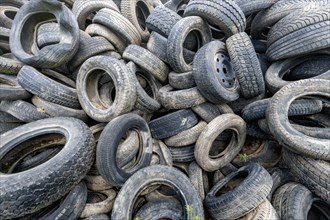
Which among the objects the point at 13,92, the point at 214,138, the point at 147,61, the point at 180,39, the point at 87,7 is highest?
the point at 87,7

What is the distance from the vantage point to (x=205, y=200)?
271 centimetres

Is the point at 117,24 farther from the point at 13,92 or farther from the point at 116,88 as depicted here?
the point at 13,92

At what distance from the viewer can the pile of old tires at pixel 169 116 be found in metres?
2.47

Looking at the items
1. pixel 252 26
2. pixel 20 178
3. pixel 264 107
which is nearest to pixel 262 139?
pixel 264 107

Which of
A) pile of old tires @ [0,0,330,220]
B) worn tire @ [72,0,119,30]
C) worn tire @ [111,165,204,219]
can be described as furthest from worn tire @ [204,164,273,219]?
worn tire @ [72,0,119,30]

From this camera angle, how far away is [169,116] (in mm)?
3160

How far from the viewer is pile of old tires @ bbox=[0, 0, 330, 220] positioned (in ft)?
8.11

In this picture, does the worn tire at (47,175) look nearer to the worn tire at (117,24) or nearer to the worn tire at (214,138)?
the worn tire at (214,138)

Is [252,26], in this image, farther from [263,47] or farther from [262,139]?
[262,139]

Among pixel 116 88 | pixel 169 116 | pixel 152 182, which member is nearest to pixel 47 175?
pixel 152 182

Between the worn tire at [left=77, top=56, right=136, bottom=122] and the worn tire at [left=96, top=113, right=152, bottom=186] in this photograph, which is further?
the worn tire at [left=77, top=56, right=136, bottom=122]

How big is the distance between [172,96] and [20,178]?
6.18 feet

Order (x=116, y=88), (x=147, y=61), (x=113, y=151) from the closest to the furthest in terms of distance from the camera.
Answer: (x=113, y=151) → (x=116, y=88) → (x=147, y=61)

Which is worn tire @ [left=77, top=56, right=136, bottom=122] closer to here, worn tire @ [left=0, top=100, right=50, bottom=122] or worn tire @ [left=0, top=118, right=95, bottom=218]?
worn tire @ [left=0, top=118, right=95, bottom=218]
